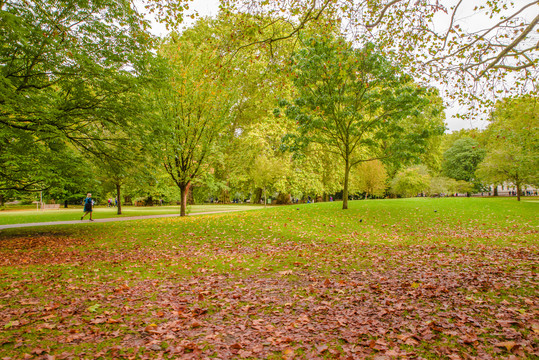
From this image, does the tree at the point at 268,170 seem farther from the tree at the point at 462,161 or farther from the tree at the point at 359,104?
the tree at the point at 462,161

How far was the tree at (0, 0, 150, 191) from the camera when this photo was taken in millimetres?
9406

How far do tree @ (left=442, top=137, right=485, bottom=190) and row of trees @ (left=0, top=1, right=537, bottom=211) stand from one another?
46447mm

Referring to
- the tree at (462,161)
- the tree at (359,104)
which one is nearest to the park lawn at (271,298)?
the tree at (359,104)

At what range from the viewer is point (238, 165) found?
106 ft

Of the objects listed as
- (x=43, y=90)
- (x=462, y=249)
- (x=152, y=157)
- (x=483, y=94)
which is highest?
(x=43, y=90)

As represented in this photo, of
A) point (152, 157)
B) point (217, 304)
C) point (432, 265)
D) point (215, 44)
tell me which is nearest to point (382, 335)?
point (217, 304)

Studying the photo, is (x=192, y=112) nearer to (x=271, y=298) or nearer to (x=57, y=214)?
(x=57, y=214)

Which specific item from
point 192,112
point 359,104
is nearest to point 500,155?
point 359,104

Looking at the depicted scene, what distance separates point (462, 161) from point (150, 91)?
62.9 m

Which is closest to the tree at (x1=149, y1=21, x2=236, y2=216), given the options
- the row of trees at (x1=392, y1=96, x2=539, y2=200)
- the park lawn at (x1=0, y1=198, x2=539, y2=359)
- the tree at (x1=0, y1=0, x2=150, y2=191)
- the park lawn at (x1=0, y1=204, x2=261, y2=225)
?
the park lawn at (x1=0, y1=204, x2=261, y2=225)

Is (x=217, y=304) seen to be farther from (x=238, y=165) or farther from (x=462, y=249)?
(x=238, y=165)

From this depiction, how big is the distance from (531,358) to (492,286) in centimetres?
255

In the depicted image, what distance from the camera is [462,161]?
191 feet

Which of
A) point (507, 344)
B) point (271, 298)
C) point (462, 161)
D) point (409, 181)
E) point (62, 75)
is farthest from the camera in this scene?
point (462, 161)
